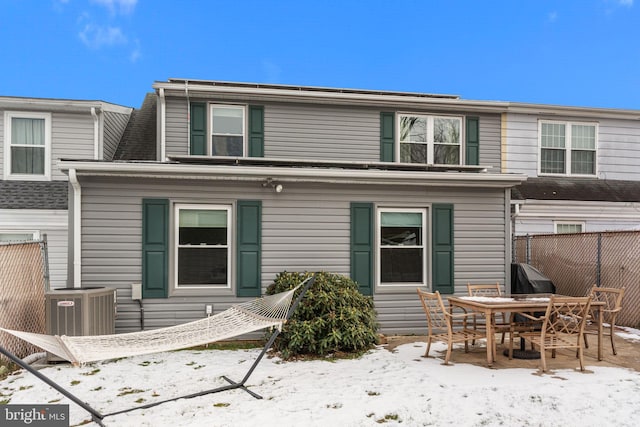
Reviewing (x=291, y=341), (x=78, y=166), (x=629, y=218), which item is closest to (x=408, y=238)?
(x=291, y=341)

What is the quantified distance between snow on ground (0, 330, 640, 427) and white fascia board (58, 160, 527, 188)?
2.65 metres

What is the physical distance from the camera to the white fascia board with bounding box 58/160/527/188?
6.13 meters

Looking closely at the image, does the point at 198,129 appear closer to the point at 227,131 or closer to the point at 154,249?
the point at 227,131

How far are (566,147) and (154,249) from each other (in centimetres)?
990

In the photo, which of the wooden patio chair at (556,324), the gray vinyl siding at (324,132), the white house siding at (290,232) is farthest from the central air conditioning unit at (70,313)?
the wooden patio chair at (556,324)

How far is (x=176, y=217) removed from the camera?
21.6 feet

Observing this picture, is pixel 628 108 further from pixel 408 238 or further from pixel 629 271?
pixel 408 238

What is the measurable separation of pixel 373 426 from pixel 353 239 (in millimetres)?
3614

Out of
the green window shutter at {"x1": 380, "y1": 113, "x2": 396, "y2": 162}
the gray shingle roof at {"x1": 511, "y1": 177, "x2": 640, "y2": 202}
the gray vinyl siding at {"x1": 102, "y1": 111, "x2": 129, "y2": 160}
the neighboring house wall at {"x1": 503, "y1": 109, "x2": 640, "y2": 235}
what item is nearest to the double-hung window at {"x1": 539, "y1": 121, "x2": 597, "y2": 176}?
the neighboring house wall at {"x1": 503, "y1": 109, "x2": 640, "y2": 235}

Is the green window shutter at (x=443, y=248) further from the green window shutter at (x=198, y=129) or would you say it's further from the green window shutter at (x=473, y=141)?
the green window shutter at (x=198, y=129)

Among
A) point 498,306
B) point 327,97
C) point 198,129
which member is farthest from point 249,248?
point 327,97

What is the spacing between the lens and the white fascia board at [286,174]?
6.13 meters

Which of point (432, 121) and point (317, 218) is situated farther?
point (432, 121)

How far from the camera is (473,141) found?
9.33m
